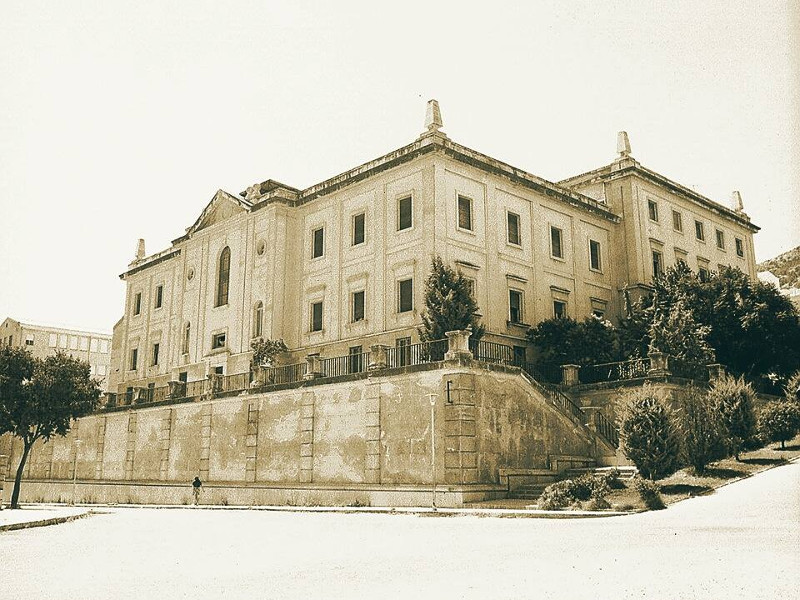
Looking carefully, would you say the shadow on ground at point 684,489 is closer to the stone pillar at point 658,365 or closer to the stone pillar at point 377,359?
the stone pillar at point 658,365

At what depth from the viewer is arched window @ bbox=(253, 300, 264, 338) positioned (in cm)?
4019

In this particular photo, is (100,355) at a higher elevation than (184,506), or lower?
higher

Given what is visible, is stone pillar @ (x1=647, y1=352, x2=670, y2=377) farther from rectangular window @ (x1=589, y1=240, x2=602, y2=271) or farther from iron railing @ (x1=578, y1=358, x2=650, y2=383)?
rectangular window @ (x1=589, y1=240, x2=602, y2=271)

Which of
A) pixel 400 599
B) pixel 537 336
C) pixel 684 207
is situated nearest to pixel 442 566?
pixel 400 599

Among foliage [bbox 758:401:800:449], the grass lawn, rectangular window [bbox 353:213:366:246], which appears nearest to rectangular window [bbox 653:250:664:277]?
foliage [bbox 758:401:800:449]

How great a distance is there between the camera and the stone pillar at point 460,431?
80.5ft

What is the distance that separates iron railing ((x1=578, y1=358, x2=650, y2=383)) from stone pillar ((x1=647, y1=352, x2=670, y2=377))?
32.1 inches

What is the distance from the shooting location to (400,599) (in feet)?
26.2

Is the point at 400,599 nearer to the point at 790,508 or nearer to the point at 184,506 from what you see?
the point at 790,508

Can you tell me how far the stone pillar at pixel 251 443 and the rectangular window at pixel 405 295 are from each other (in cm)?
748

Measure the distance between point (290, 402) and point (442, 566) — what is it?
21563mm

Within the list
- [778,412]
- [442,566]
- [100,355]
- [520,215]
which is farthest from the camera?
[100,355]

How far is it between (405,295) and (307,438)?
25.6 feet

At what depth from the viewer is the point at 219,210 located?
150 ft
